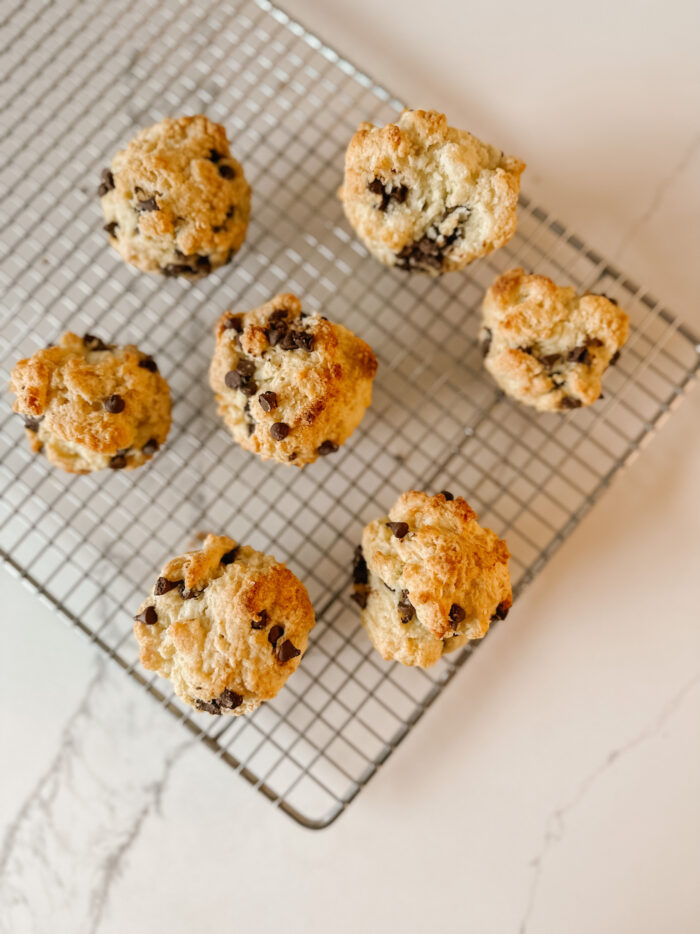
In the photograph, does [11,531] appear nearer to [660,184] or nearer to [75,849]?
[75,849]

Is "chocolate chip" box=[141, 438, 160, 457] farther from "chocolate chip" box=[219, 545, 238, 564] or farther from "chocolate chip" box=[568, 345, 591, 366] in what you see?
"chocolate chip" box=[568, 345, 591, 366]

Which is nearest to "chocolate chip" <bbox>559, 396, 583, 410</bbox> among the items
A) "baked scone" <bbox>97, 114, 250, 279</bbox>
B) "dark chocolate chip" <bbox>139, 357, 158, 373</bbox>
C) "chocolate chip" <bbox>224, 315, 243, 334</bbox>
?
"chocolate chip" <bbox>224, 315, 243, 334</bbox>

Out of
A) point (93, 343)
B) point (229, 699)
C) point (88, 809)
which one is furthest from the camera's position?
point (88, 809)

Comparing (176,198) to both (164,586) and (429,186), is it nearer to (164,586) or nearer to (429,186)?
(429,186)

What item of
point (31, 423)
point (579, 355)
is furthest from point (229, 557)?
point (579, 355)

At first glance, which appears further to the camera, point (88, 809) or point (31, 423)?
point (88, 809)

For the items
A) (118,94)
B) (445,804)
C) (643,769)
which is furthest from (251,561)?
(118,94)

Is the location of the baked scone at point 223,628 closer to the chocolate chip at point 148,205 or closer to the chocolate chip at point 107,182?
the chocolate chip at point 148,205
